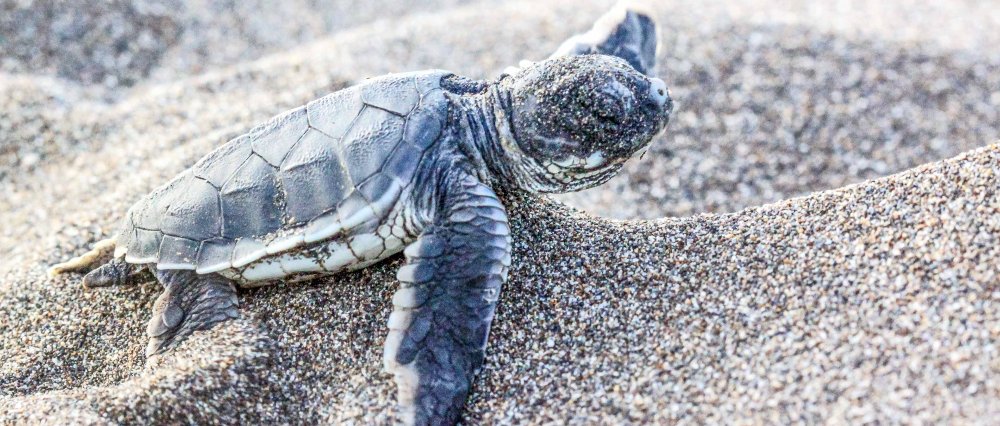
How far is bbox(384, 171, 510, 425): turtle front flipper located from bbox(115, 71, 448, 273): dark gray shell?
0.64 feet

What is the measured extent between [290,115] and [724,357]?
1.39 m

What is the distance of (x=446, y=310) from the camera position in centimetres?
192

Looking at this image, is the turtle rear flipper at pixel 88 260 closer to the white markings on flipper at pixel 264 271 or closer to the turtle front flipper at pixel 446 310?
the white markings on flipper at pixel 264 271

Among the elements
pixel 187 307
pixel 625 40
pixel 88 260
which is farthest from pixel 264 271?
pixel 625 40

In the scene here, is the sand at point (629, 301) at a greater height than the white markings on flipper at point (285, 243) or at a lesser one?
lesser

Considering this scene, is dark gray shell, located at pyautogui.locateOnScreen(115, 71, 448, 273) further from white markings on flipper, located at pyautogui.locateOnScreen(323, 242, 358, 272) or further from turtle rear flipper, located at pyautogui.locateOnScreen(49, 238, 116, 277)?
turtle rear flipper, located at pyautogui.locateOnScreen(49, 238, 116, 277)

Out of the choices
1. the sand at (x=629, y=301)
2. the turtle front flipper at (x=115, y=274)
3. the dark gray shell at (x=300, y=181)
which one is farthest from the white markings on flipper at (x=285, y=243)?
the turtle front flipper at (x=115, y=274)

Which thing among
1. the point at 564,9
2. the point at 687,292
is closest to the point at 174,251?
the point at 687,292

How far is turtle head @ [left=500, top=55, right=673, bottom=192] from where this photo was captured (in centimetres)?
203

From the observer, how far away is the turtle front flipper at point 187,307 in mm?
2178

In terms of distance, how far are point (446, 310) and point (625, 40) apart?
135cm

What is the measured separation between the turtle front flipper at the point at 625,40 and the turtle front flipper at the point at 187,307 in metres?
1.36

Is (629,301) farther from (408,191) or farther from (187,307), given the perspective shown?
(187,307)

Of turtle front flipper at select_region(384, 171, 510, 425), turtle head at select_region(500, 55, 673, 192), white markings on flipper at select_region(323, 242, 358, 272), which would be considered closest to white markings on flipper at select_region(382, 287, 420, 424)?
turtle front flipper at select_region(384, 171, 510, 425)
